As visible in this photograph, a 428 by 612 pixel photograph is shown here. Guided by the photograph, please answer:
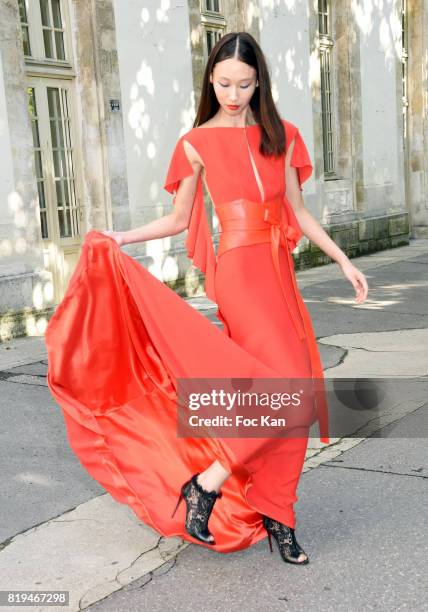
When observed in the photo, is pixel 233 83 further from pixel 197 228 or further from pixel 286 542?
pixel 286 542

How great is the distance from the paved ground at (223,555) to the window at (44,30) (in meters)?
4.56

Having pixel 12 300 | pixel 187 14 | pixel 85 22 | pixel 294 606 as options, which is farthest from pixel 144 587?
pixel 187 14

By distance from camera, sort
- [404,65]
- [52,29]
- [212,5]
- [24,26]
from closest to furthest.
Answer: [24,26] < [52,29] < [212,5] < [404,65]

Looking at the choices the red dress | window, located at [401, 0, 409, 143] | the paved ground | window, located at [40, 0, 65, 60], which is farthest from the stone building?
the red dress

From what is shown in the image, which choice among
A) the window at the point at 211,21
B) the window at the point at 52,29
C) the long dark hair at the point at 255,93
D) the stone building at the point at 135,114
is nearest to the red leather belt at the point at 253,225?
the long dark hair at the point at 255,93

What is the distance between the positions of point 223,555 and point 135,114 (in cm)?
717

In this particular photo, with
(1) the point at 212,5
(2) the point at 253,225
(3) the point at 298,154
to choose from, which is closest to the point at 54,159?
(1) the point at 212,5

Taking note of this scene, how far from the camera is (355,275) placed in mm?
3344

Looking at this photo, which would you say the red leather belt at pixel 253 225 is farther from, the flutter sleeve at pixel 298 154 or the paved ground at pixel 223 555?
the paved ground at pixel 223 555

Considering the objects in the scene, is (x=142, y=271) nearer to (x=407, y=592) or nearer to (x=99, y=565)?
(x=99, y=565)

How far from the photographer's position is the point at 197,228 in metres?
3.36

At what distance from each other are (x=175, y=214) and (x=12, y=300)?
4.98 meters

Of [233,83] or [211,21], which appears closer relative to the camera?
[233,83]

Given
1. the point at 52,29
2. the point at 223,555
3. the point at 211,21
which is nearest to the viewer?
the point at 223,555
